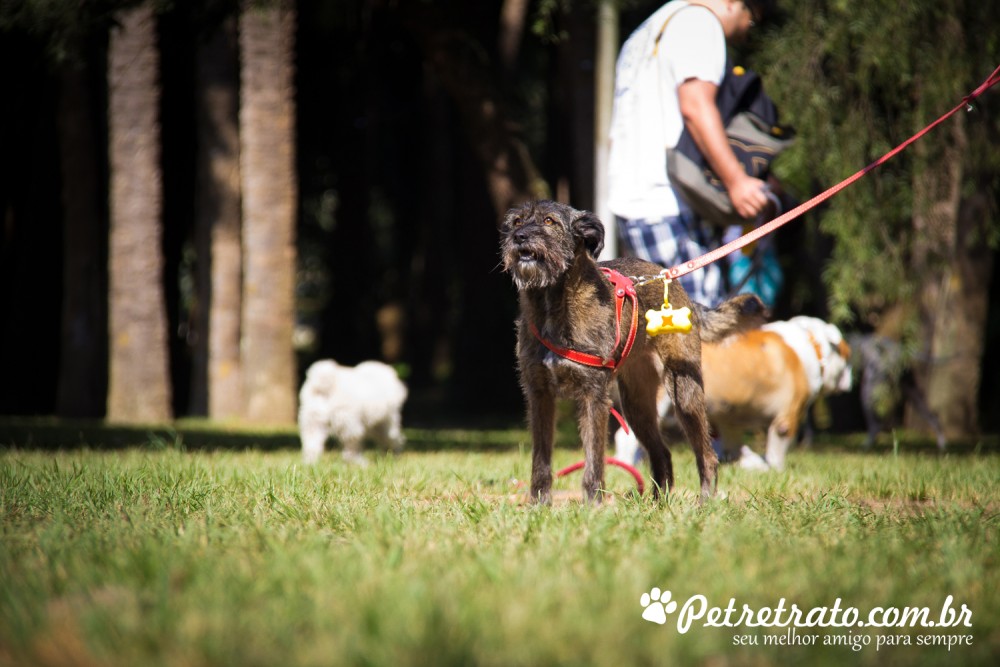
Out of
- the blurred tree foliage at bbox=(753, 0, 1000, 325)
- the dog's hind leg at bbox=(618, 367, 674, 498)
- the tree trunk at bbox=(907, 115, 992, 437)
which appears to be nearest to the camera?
the dog's hind leg at bbox=(618, 367, 674, 498)

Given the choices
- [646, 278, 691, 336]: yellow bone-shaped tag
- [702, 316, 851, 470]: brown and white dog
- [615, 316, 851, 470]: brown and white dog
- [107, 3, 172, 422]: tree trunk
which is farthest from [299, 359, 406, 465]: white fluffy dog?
[107, 3, 172, 422]: tree trunk

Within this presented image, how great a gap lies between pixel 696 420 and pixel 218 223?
11372 millimetres

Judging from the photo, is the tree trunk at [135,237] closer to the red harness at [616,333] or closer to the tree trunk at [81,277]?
the tree trunk at [81,277]

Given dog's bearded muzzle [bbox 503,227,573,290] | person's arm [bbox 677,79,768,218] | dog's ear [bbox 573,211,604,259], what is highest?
person's arm [bbox 677,79,768,218]

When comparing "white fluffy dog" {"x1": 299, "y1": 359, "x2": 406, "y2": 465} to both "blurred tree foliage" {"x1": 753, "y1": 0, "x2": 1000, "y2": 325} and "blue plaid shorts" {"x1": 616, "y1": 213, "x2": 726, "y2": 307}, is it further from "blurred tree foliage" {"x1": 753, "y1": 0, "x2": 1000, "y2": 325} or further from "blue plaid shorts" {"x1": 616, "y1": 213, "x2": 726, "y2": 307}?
"blurred tree foliage" {"x1": 753, "y1": 0, "x2": 1000, "y2": 325}

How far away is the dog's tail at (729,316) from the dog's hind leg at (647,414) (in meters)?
0.46

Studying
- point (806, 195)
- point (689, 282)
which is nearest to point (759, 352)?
point (689, 282)

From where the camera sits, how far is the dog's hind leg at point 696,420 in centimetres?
561

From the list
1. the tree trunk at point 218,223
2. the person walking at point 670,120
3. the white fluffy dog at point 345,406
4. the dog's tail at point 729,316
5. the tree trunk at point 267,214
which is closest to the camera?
the dog's tail at point 729,316

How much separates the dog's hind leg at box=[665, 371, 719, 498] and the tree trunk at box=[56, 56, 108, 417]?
12259 mm

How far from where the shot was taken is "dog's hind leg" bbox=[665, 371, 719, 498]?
561 cm

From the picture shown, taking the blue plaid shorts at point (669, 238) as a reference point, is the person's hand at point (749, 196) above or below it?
above

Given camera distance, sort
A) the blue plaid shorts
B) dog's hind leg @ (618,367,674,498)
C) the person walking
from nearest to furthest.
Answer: dog's hind leg @ (618,367,674,498) → the person walking → the blue plaid shorts

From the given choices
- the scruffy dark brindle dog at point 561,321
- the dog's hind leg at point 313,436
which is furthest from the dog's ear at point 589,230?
the dog's hind leg at point 313,436
